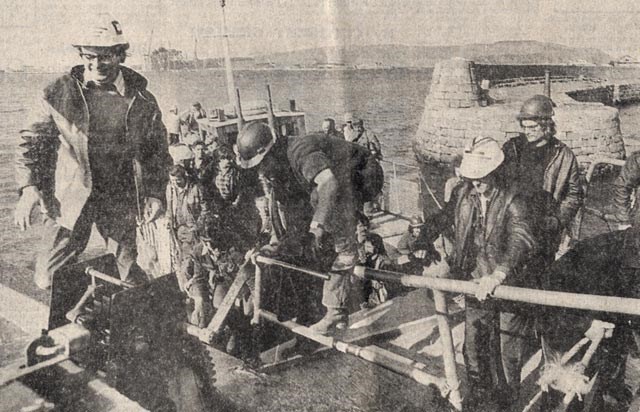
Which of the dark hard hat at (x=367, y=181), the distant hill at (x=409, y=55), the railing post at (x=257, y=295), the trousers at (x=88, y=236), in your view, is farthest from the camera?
the distant hill at (x=409, y=55)

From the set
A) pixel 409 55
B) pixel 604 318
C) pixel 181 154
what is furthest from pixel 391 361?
pixel 409 55

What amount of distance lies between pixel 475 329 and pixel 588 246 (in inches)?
44.7

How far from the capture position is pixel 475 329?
2502 millimetres

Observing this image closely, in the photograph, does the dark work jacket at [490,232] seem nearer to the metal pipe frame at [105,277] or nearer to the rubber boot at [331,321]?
the rubber boot at [331,321]

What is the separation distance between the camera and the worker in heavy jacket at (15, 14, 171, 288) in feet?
8.51

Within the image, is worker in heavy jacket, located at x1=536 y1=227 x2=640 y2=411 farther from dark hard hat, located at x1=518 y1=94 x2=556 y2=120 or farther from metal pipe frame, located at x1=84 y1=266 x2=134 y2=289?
metal pipe frame, located at x1=84 y1=266 x2=134 y2=289

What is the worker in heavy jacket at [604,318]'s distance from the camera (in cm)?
253

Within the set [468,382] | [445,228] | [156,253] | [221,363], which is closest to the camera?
[468,382]

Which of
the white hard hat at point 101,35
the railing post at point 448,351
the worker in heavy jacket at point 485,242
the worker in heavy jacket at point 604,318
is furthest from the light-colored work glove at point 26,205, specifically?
the worker in heavy jacket at point 604,318

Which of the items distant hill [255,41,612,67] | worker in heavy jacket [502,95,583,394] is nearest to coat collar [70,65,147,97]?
distant hill [255,41,612,67]

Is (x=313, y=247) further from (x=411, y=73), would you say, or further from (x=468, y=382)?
(x=411, y=73)

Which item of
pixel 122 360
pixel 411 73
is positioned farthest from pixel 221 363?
pixel 411 73

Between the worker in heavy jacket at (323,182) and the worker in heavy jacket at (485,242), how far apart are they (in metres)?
A: 0.58

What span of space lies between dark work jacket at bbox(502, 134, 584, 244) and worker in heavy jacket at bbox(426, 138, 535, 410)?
0.46 m
